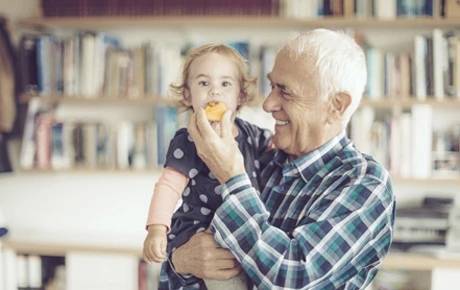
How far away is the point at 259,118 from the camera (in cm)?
291

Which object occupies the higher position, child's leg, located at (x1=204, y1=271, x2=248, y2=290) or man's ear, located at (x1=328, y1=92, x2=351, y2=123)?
man's ear, located at (x1=328, y1=92, x2=351, y2=123)

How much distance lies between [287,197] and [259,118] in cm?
167

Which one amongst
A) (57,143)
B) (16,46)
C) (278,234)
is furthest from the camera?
(16,46)

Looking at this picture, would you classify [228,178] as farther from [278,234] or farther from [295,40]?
[295,40]

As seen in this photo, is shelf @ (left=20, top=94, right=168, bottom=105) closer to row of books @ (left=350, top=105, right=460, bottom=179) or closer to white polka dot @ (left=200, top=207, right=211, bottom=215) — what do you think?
row of books @ (left=350, top=105, right=460, bottom=179)

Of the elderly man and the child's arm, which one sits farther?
the child's arm

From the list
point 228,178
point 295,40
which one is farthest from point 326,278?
point 295,40

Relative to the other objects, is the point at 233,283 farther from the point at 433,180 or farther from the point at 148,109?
the point at 148,109

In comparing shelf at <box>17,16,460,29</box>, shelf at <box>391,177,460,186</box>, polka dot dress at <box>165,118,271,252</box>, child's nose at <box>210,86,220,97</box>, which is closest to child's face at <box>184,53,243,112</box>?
child's nose at <box>210,86,220,97</box>

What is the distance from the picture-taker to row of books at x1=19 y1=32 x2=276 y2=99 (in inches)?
119

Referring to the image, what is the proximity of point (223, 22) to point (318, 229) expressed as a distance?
209cm

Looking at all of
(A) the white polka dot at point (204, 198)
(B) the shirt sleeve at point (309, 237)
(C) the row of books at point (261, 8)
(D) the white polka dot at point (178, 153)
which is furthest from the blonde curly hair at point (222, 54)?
(C) the row of books at point (261, 8)

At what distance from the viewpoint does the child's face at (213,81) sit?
4.55 ft

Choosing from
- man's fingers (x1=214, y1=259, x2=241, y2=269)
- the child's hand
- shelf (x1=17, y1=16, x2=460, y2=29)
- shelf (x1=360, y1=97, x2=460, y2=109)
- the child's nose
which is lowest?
man's fingers (x1=214, y1=259, x2=241, y2=269)
